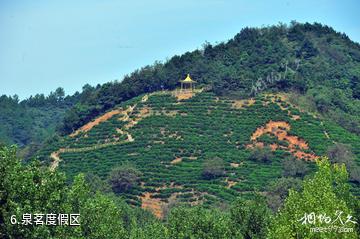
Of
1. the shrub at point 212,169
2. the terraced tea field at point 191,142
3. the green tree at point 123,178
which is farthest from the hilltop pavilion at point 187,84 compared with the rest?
the green tree at point 123,178

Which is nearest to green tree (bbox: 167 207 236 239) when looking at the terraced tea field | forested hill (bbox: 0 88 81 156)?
the terraced tea field

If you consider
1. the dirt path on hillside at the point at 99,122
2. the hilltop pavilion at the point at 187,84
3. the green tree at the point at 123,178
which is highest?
the hilltop pavilion at the point at 187,84

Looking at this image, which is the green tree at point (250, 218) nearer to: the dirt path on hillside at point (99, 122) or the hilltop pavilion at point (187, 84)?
the dirt path on hillside at point (99, 122)

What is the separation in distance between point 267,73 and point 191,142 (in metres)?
22.4

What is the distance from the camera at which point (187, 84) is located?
113438mm

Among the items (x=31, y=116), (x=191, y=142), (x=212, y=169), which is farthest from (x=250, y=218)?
(x=31, y=116)

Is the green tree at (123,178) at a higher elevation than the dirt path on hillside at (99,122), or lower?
lower

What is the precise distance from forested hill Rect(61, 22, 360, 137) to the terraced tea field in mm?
3250

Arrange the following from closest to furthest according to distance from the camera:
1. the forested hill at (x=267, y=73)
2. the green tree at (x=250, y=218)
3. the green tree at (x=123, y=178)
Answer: the green tree at (x=250, y=218), the green tree at (x=123, y=178), the forested hill at (x=267, y=73)

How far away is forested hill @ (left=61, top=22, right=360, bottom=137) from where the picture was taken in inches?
4208

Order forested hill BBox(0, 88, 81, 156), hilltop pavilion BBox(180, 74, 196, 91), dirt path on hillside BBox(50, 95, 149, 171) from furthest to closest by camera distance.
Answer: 1. forested hill BBox(0, 88, 81, 156)
2. hilltop pavilion BBox(180, 74, 196, 91)
3. dirt path on hillside BBox(50, 95, 149, 171)

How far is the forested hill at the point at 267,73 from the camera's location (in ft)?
351

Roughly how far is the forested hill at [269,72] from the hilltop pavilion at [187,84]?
130 cm

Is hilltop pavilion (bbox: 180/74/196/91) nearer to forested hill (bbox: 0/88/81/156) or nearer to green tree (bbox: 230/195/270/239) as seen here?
forested hill (bbox: 0/88/81/156)
